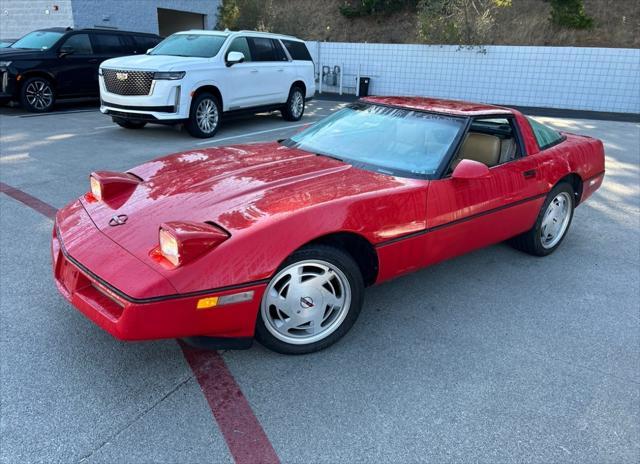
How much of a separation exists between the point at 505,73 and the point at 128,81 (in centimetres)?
1133

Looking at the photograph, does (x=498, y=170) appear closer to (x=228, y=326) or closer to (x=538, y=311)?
(x=538, y=311)

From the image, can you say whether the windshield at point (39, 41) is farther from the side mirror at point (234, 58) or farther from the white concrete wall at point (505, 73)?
the white concrete wall at point (505, 73)

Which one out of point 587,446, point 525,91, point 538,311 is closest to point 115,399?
point 587,446

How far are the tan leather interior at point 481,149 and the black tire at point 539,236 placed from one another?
2.26ft

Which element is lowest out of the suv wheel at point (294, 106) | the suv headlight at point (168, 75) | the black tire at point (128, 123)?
the black tire at point (128, 123)

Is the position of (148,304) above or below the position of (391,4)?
below

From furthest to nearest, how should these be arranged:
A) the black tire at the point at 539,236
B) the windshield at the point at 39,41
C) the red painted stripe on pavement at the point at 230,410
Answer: the windshield at the point at 39,41 < the black tire at the point at 539,236 < the red painted stripe on pavement at the point at 230,410

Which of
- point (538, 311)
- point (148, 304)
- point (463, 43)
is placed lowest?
point (538, 311)

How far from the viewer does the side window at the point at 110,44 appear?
1155 cm

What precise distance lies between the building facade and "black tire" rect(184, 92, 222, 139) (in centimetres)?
873

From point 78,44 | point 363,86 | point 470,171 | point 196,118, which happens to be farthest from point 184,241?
point 363,86

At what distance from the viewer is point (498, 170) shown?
3658mm

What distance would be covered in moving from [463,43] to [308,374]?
15.0 metres

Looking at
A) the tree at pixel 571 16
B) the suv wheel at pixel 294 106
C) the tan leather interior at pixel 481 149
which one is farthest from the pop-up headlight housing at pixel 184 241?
the tree at pixel 571 16
